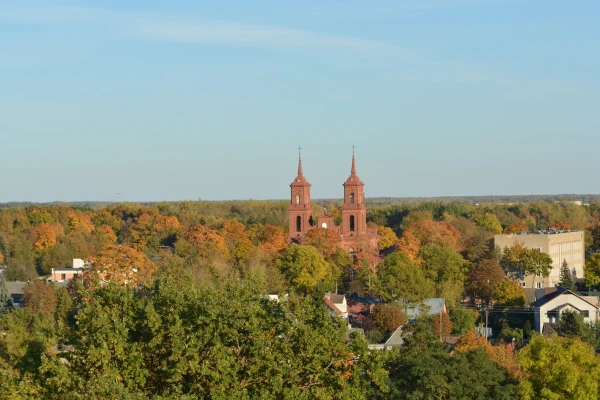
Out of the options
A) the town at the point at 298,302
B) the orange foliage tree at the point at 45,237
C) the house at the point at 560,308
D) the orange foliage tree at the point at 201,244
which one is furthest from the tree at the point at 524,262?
the orange foliage tree at the point at 45,237

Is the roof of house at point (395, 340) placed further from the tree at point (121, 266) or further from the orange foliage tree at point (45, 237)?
the orange foliage tree at point (45, 237)

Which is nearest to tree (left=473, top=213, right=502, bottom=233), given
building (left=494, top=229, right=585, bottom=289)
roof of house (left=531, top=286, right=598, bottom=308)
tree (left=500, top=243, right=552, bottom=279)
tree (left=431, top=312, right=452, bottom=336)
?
building (left=494, top=229, right=585, bottom=289)

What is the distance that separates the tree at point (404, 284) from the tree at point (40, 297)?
18211 millimetres

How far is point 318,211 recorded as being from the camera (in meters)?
146

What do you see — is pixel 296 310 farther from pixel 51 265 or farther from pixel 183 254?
pixel 51 265

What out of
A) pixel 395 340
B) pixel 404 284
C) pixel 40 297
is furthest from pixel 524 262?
pixel 40 297

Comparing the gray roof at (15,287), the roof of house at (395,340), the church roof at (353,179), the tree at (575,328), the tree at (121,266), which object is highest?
the church roof at (353,179)

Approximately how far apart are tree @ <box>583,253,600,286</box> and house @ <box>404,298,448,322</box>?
2059 cm

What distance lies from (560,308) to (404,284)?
8983 millimetres

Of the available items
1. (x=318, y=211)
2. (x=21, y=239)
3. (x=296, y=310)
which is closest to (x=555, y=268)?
(x=21, y=239)

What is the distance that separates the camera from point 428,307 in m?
62.9

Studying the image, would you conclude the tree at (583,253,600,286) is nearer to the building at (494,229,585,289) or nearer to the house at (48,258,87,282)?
the building at (494,229,585,289)

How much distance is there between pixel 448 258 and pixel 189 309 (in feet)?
157

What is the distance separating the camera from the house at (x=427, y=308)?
6212cm
